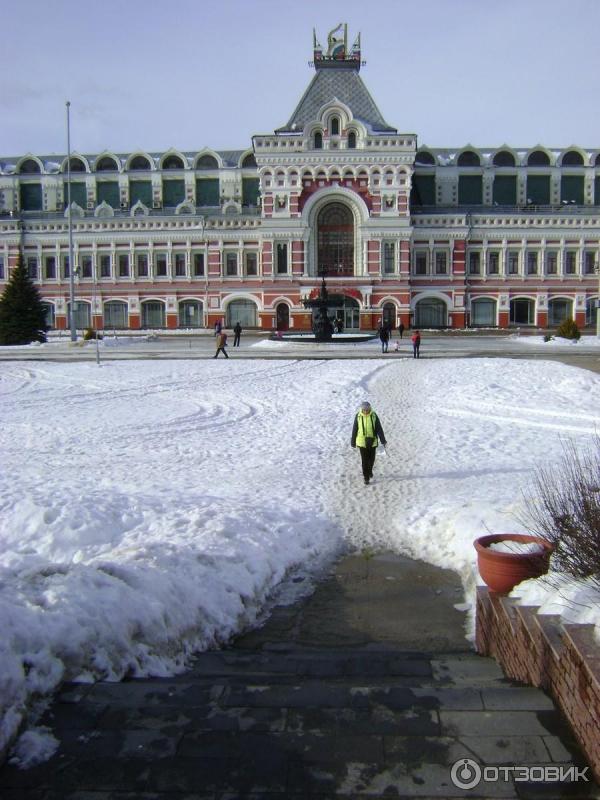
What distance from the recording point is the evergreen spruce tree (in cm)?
4325

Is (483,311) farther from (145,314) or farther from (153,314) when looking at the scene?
(145,314)

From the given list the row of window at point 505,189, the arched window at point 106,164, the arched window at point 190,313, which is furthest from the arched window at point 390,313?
the arched window at point 106,164

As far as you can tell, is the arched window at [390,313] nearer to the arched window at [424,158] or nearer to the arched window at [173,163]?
the arched window at [424,158]

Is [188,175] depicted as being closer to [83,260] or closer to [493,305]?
[83,260]

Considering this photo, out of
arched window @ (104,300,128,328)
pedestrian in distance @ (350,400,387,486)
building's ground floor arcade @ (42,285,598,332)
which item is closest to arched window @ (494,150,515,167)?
building's ground floor arcade @ (42,285,598,332)

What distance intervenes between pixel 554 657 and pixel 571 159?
70.2 m

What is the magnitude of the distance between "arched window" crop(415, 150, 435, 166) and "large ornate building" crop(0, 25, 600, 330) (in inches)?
45.2

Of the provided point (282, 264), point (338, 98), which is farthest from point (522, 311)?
point (338, 98)

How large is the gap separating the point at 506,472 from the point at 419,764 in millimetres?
8414

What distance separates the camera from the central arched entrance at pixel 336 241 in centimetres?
5856

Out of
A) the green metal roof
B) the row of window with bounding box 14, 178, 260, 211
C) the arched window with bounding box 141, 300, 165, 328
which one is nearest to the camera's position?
the green metal roof

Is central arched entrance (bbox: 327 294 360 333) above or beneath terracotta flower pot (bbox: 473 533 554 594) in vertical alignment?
above

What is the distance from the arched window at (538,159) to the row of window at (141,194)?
83.4 feet

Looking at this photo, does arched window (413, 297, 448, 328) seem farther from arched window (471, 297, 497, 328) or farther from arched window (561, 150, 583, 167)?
arched window (561, 150, 583, 167)
